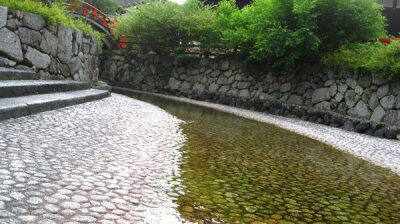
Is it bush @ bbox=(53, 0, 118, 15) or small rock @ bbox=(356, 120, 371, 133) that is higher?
bush @ bbox=(53, 0, 118, 15)

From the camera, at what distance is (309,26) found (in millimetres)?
11703

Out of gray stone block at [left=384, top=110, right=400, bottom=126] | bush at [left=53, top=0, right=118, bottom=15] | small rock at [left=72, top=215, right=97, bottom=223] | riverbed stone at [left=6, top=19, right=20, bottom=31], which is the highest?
bush at [left=53, top=0, right=118, bottom=15]

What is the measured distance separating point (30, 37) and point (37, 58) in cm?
52

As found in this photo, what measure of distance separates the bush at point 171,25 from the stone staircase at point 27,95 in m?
9.38

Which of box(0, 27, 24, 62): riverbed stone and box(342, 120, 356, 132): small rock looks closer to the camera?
box(0, 27, 24, 62): riverbed stone

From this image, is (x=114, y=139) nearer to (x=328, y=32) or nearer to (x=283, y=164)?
(x=283, y=164)

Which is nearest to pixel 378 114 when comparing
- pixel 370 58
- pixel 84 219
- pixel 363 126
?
pixel 363 126

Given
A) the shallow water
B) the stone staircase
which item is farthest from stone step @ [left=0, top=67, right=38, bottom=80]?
the shallow water

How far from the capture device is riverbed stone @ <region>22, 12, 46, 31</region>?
8.20m

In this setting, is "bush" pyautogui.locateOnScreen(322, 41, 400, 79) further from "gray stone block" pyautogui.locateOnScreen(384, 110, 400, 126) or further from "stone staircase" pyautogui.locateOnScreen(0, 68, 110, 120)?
"stone staircase" pyautogui.locateOnScreen(0, 68, 110, 120)

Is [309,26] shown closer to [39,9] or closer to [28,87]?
[39,9]

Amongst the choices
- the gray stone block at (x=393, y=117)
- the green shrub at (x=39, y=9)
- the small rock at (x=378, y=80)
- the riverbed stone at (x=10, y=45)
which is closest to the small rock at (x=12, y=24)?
the riverbed stone at (x=10, y=45)

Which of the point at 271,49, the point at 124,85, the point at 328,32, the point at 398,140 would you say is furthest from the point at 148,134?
the point at 124,85

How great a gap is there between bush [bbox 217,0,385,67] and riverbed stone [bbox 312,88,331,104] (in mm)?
1231
